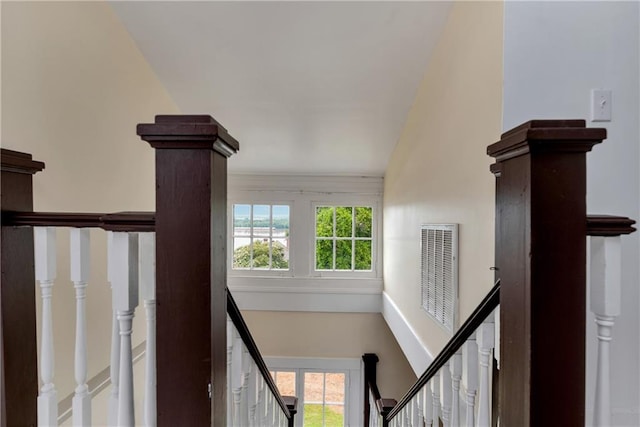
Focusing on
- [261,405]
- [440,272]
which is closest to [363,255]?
[440,272]

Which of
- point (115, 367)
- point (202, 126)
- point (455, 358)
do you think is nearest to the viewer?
point (202, 126)

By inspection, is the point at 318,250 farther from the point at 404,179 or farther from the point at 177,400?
the point at 177,400

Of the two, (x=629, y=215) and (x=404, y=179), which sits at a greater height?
(x=404, y=179)

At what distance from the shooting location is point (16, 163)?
94cm

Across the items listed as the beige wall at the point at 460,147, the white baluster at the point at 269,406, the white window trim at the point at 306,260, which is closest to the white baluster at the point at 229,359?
the white baluster at the point at 269,406

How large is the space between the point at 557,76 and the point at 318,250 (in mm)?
3078

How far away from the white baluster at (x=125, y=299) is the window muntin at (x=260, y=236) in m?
3.28

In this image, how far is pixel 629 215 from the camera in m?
1.34

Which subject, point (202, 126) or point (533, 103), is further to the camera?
point (533, 103)

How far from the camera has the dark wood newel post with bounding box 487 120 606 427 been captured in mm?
652

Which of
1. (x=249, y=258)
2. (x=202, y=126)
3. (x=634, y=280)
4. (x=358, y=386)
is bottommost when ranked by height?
(x=358, y=386)

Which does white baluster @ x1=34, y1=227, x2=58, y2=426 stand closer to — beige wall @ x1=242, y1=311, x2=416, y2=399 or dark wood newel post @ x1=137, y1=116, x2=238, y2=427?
dark wood newel post @ x1=137, y1=116, x2=238, y2=427

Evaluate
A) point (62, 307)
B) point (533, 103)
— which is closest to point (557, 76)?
point (533, 103)

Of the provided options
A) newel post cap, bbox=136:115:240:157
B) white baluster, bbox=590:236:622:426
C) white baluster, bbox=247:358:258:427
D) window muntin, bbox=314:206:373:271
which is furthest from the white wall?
window muntin, bbox=314:206:373:271
